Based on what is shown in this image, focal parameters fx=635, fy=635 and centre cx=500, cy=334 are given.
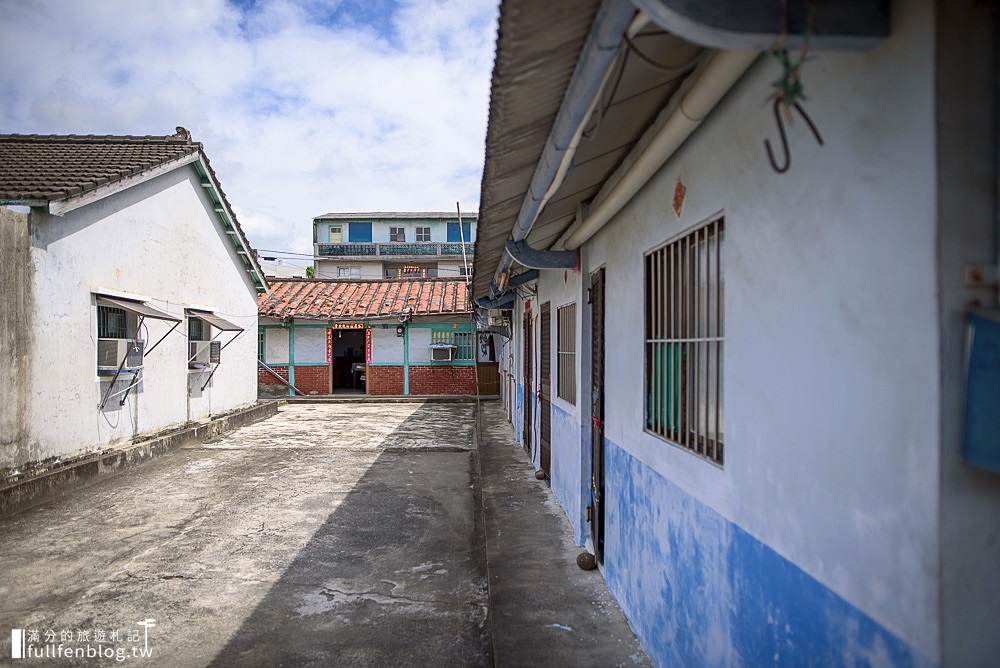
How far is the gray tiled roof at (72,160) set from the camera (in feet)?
28.1

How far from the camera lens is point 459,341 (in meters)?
21.7

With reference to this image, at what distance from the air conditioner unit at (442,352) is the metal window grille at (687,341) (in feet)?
58.1

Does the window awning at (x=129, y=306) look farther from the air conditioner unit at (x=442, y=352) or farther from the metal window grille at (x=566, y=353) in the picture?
the air conditioner unit at (x=442, y=352)

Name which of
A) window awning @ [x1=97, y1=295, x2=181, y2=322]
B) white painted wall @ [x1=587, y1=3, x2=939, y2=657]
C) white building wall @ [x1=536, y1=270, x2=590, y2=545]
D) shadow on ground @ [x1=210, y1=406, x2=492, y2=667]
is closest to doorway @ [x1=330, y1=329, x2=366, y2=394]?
window awning @ [x1=97, y1=295, x2=181, y2=322]

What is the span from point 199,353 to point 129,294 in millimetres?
3063

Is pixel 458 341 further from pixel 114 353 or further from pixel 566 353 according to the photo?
pixel 566 353

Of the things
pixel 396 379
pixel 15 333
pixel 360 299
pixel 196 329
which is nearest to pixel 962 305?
→ pixel 15 333

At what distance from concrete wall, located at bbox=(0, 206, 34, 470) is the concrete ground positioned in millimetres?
970

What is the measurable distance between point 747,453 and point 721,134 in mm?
1256

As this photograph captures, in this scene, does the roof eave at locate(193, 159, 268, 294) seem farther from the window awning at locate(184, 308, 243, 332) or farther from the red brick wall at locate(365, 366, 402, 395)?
the red brick wall at locate(365, 366, 402, 395)

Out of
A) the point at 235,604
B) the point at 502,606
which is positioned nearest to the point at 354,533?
the point at 235,604

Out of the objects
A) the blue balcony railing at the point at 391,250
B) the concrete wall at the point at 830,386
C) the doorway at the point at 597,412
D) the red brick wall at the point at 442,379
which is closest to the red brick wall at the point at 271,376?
the red brick wall at the point at 442,379

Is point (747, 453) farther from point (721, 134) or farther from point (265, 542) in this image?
point (265, 542)

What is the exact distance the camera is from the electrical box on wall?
1.29m
